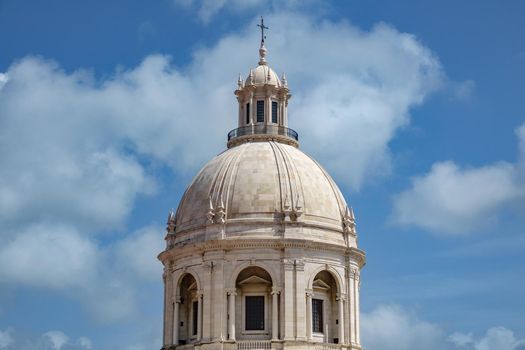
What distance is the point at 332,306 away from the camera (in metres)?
84.9

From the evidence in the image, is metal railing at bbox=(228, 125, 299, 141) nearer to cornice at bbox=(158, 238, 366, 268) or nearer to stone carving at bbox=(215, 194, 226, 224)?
stone carving at bbox=(215, 194, 226, 224)

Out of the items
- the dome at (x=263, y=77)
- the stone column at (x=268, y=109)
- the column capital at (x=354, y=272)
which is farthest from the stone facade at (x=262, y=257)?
the dome at (x=263, y=77)

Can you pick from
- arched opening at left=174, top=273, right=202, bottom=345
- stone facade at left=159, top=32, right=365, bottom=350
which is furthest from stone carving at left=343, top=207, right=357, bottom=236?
arched opening at left=174, top=273, right=202, bottom=345

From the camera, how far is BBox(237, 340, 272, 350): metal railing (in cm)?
8038

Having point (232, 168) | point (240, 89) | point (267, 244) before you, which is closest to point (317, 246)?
point (267, 244)

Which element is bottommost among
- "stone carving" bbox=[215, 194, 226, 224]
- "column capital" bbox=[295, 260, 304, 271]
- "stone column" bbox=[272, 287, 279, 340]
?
"stone column" bbox=[272, 287, 279, 340]

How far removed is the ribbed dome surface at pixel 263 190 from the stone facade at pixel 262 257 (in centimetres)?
7

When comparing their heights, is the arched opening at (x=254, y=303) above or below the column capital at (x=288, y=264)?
below

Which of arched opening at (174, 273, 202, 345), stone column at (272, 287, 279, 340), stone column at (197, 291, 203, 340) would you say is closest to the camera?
stone column at (272, 287, 279, 340)

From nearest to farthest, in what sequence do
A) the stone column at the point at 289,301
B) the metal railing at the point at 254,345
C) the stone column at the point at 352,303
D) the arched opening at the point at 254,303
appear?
the metal railing at the point at 254,345 < the stone column at the point at 289,301 < the arched opening at the point at 254,303 < the stone column at the point at 352,303

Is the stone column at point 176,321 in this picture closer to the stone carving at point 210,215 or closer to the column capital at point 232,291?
the column capital at point 232,291

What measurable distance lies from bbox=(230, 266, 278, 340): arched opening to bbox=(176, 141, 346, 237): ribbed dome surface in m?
4.05

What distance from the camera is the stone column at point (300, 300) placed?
80938 mm

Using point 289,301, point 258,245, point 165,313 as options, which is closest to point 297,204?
point 258,245
